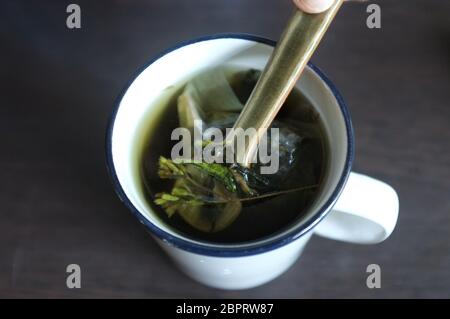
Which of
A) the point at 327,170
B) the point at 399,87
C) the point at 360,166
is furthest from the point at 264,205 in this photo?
the point at 399,87

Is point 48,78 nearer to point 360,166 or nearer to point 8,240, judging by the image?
point 8,240

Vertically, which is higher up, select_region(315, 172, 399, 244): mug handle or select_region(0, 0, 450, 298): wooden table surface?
select_region(0, 0, 450, 298): wooden table surface

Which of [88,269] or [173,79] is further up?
[173,79]

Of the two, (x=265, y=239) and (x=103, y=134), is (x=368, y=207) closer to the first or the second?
(x=265, y=239)

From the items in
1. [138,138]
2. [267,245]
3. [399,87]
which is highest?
[399,87]

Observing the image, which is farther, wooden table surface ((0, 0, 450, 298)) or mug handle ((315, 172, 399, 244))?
wooden table surface ((0, 0, 450, 298))

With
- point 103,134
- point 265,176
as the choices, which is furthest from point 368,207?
point 103,134
